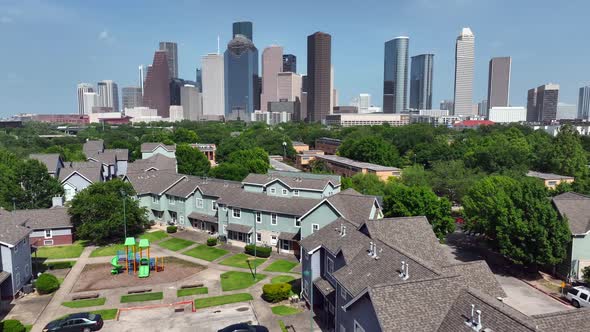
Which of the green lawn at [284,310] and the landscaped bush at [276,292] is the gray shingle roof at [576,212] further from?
the landscaped bush at [276,292]

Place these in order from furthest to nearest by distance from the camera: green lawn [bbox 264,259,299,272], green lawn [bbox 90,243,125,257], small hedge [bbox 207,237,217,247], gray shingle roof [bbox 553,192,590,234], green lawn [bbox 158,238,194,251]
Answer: small hedge [bbox 207,237,217,247], green lawn [bbox 158,238,194,251], green lawn [bbox 90,243,125,257], green lawn [bbox 264,259,299,272], gray shingle roof [bbox 553,192,590,234]

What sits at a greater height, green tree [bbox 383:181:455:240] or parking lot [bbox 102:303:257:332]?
green tree [bbox 383:181:455:240]

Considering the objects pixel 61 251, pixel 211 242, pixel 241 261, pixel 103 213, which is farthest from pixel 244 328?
pixel 61 251

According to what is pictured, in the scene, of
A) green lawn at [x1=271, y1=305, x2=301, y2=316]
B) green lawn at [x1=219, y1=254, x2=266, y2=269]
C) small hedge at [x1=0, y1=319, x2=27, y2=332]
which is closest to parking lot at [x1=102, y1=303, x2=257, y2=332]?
green lawn at [x1=271, y1=305, x2=301, y2=316]

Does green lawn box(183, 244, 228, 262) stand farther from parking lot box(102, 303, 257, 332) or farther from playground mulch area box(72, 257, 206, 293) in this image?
parking lot box(102, 303, 257, 332)

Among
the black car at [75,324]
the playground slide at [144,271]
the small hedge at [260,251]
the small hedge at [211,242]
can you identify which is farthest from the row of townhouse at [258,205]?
the black car at [75,324]

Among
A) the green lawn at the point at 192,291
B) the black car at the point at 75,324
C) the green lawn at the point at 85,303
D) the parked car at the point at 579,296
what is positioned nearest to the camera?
the black car at the point at 75,324
